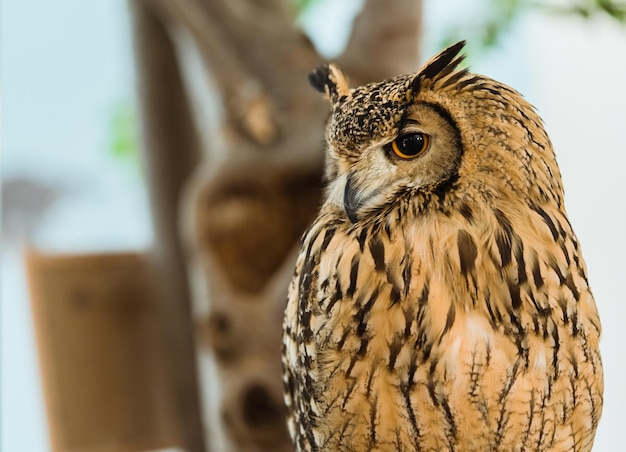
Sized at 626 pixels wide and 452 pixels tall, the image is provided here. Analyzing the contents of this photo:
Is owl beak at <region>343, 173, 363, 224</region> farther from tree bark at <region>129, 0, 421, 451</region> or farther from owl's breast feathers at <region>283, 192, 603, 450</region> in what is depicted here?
tree bark at <region>129, 0, 421, 451</region>

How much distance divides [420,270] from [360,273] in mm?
62

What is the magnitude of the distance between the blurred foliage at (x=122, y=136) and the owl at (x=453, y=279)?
2.17 metres

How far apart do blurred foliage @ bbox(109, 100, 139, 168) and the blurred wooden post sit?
50cm

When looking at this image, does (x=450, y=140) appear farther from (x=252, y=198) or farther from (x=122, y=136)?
(x=122, y=136)

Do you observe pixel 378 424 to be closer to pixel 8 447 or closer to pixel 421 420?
pixel 421 420

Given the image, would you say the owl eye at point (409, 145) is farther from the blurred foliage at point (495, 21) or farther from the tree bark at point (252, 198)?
the tree bark at point (252, 198)

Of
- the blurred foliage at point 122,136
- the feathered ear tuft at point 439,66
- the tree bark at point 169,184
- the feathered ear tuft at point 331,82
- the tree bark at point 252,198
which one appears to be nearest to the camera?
Answer: the feathered ear tuft at point 439,66

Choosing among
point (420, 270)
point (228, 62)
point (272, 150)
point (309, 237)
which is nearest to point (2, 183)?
point (228, 62)

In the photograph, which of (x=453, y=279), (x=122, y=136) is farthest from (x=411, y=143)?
(x=122, y=136)

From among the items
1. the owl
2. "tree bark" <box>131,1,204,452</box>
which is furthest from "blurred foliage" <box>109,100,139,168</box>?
the owl

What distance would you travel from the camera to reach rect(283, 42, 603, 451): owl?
2.08 feet

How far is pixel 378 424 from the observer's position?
2.24 ft

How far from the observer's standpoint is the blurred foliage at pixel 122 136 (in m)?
2.72

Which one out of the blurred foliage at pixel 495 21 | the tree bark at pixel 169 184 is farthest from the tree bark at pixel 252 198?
the tree bark at pixel 169 184
